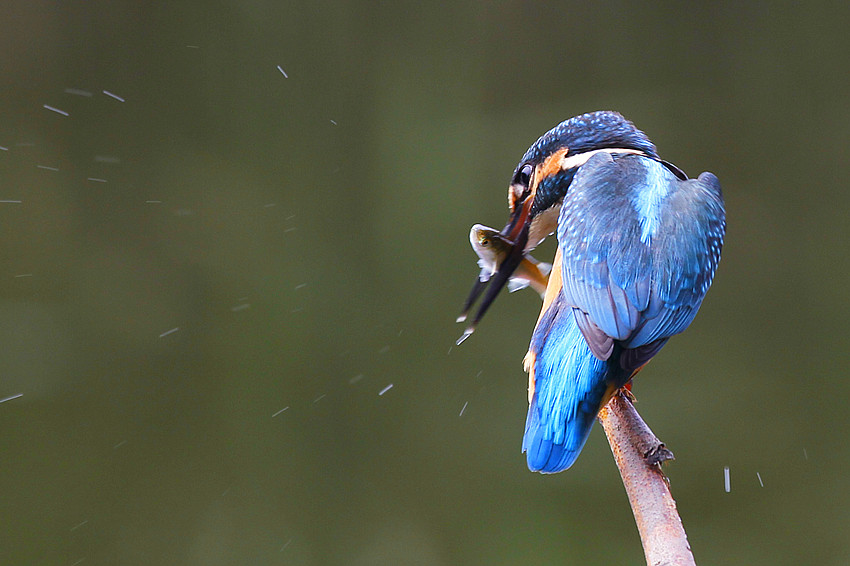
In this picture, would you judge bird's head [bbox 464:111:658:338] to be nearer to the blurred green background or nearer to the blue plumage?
the blue plumage

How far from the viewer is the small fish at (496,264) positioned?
3.58 ft

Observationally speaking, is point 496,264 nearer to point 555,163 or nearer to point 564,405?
point 555,163

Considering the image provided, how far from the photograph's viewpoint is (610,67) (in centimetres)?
230

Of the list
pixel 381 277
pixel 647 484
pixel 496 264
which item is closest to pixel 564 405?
pixel 647 484

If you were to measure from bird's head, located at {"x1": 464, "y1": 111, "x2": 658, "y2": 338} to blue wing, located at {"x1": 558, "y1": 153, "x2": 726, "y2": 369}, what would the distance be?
0.08 m

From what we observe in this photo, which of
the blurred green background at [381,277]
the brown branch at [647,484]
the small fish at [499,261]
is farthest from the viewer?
the blurred green background at [381,277]

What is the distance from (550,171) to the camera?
1.11m

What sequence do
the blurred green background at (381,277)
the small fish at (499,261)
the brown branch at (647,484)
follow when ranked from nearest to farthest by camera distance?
the brown branch at (647,484)
the small fish at (499,261)
the blurred green background at (381,277)

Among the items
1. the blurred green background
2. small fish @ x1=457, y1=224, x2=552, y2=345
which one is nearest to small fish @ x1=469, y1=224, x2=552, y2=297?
small fish @ x1=457, y1=224, x2=552, y2=345

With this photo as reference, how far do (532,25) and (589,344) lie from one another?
1.60m

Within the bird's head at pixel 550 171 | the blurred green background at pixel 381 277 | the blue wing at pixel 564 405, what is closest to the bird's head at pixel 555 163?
the bird's head at pixel 550 171

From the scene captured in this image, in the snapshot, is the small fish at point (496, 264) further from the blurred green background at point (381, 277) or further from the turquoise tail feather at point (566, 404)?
the blurred green background at point (381, 277)

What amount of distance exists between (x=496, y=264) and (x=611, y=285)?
0.25 m

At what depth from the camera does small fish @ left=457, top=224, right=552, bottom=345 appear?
1092 mm
